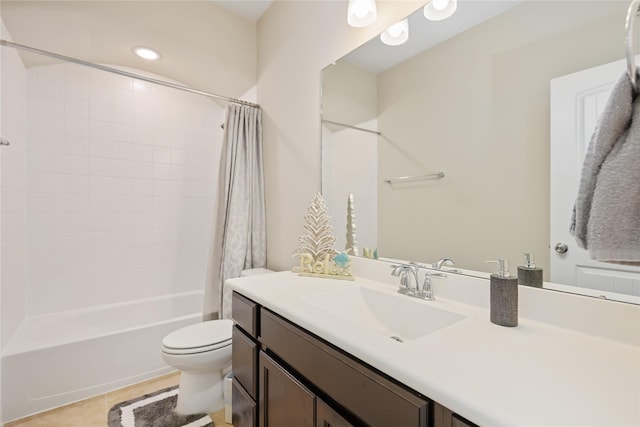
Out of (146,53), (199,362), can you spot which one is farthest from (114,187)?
(199,362)

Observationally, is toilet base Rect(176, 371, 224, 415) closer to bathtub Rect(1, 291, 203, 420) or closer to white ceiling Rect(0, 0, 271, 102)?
bathtub Rect(1, 291, 203, 420)

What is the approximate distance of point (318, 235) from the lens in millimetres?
1545

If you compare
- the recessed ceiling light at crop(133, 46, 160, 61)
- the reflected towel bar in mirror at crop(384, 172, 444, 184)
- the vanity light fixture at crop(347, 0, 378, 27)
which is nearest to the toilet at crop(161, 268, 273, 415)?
the reflected towel bar in mirror at crop(384, 172, 444, 184)

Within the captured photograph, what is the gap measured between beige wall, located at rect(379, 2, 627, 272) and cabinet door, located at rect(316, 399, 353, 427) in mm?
674

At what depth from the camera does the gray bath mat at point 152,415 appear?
149 cm

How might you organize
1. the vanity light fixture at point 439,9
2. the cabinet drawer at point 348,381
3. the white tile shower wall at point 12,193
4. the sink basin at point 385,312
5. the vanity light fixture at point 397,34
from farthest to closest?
1. the white tile shower wall at point 12,193
2. the vanity light fixture at point 397,34
3. the vanity light fixture at point 439,9
4. the sink basin at point 385,312
5. the cabinet drawer at point 348,381

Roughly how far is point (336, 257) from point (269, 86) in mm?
1498

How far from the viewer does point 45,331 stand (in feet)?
5.99

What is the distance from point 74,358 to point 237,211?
1270 millimetres

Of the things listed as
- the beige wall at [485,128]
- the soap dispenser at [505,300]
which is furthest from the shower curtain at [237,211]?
the soap dispenser at [505,300]

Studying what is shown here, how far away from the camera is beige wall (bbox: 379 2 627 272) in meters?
0.84

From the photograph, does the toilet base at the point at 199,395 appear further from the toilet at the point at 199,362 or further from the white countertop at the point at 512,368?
the white countertop at the point at 512,368

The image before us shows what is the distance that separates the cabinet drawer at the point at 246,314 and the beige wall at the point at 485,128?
2.11ft

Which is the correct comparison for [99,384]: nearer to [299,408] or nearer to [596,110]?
[299,408]
